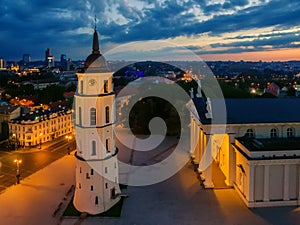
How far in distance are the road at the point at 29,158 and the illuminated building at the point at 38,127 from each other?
1.84 m

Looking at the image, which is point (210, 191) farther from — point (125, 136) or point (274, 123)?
point (125, 136)

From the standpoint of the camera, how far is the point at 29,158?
46875mm

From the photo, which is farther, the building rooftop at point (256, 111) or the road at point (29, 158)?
the road at point (29, 158)

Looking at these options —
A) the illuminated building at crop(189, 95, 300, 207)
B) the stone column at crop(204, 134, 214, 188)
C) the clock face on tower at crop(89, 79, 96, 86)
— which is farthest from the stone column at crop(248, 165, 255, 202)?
the clock face on tower at crop(89, 79, 96, 86)

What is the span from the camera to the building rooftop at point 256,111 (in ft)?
113

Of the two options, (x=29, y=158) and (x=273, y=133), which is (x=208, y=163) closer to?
(x=273, y=133)

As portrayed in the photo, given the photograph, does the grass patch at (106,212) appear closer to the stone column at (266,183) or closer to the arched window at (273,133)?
the stone column at (266,183)

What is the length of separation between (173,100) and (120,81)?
7793cm

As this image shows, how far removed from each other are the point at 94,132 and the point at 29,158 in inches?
887

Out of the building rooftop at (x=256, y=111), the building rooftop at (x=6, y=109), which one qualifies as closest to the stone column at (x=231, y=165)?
the building rooftop at (x=256, y=111)

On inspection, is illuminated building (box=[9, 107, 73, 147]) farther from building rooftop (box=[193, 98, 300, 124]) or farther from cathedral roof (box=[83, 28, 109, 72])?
cathedral roof (box=[83, 28, 109, 72])

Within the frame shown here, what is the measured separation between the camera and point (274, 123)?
34.3 m

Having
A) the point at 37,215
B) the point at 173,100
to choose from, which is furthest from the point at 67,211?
the point at 173,100

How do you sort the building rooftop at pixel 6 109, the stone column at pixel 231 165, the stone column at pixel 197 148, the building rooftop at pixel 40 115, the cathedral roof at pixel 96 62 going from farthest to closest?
the building rooftop at pixel 6 109
the building rooftop at pixel 40 115
the stone column at pixel 197 148
the stone column at pixel 231 165
the cathedral roof at pixel 96 62
